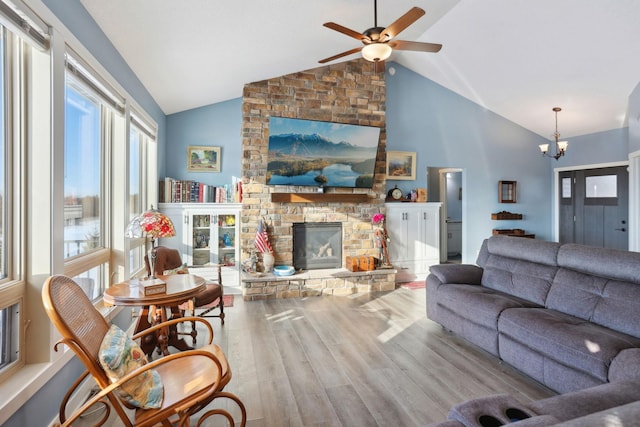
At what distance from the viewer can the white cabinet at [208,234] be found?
497 centimetres

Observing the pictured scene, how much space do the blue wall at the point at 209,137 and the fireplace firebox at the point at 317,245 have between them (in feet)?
4.59

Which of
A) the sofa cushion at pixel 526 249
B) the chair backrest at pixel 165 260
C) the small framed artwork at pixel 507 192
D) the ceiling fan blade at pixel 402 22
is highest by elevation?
the ceiling fan blade at pixel 402 22

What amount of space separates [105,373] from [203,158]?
4.22 m

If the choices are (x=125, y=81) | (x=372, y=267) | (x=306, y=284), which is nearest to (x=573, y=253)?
(x=372, y=267)

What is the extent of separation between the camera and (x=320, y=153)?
5.23 meters

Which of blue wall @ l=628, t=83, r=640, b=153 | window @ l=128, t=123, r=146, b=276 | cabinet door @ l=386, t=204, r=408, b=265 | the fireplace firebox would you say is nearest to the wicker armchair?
window @ l=128, t=123, r=146, b=276

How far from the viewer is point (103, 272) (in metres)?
3.14

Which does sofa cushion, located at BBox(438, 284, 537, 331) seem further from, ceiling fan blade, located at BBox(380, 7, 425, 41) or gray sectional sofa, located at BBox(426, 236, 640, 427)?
ceiling fan blade, located at BBox(380, 7, 425, 41)

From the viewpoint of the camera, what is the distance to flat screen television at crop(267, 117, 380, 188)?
5000 mm

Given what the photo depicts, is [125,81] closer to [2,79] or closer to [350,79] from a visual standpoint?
[2,79]

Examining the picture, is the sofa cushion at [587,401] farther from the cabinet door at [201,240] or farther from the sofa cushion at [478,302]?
the cabinet door at [201,240]

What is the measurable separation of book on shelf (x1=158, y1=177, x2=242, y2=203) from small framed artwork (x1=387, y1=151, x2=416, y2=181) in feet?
8.49

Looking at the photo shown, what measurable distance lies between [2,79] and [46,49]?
0.27m

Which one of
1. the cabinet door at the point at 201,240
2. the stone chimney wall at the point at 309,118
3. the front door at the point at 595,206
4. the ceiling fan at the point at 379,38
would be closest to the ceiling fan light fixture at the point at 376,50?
the ceiling fan at the point at 379,38
